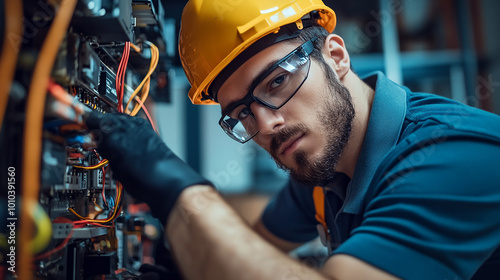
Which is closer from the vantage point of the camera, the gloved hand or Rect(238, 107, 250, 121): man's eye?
the gloved hand

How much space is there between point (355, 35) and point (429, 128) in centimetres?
285

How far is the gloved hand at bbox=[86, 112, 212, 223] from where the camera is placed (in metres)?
0.61

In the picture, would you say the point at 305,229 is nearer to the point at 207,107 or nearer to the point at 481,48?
the point at 207,107

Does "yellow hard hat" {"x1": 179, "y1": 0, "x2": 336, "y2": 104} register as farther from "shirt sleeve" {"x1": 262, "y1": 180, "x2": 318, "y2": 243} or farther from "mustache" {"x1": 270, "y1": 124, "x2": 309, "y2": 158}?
"shirt sleeve" {"x1": 262, "y1": 180, "x2": 318, "y2": 243}

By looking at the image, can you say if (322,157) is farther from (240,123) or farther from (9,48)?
(9,48)

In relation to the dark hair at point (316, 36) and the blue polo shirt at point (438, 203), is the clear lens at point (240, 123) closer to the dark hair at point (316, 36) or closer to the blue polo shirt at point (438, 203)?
the dark hair at point (316, 36)

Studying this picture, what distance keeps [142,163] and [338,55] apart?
0.70 m

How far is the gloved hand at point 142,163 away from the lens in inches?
24.1

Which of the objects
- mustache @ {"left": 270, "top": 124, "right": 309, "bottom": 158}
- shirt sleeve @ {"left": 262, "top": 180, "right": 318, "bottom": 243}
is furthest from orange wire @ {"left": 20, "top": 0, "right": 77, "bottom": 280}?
shirt sleeve @ {"left": 262, "top": 180, "right": 318, "bottom": 243}

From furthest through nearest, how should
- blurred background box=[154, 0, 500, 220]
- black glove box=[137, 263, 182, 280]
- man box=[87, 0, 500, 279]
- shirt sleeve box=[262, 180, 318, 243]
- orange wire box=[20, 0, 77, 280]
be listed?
blurred background box=[154, 0, 500, 220] → shirt sleeve box=[262, 180, 318, 243] → black glove box=[137, 263, 182, 280] → man box=[87, 0, 500, 279] → orange wire box=[20, 0, 77, 280]

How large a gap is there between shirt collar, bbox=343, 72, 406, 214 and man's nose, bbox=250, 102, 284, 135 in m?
0.26

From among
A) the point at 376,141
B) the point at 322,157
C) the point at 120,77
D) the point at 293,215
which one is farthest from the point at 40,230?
the point at 293,215

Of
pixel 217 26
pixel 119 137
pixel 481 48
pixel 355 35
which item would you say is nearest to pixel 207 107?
pixel 355 35

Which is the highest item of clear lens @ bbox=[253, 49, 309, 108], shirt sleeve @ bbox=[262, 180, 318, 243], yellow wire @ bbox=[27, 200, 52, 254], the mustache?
clear lens @ bbox=[253, 49, 309, 108]
